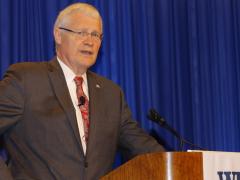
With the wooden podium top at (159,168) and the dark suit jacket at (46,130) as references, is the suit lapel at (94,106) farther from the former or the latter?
the wooden podium top at (159,168)

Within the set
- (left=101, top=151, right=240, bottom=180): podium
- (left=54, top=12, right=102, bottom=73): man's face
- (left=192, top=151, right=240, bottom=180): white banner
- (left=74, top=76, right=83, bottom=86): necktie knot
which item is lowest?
(left=192, top=151, right=240, bottom=180): white banner

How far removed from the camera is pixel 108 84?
3848 millimetres

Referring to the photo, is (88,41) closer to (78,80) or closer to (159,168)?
(78,80)

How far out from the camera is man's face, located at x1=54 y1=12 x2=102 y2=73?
3.64m

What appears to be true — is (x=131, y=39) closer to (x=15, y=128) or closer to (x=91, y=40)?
(x=91, y=40)

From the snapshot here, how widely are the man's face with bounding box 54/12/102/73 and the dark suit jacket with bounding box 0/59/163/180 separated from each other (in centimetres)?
19

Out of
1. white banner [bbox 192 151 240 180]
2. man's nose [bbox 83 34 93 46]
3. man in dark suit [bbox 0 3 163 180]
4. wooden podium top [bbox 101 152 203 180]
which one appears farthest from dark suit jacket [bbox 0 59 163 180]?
white banner [bbox 192 151 240 180]

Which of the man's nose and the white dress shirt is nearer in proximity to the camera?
the white dress shirt

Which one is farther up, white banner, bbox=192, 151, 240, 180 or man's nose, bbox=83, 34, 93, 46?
man's nose, bbox=83, 34, 93, 46

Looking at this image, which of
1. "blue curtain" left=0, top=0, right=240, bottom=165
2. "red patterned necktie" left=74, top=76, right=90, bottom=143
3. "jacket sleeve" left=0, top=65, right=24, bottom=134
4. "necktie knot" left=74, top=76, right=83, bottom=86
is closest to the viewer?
"jacket sleeve" left=0, top=65, right=24, bottom=134

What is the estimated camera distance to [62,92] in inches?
134

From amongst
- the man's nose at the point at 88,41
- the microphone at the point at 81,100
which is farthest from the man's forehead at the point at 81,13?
the microphone at the point at 81,100

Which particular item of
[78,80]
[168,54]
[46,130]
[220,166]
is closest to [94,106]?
[78,80]

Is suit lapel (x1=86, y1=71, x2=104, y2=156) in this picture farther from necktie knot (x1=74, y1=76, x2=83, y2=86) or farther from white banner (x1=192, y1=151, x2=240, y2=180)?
white banner (x1=192, y1=151, x2=240, y2=180)
